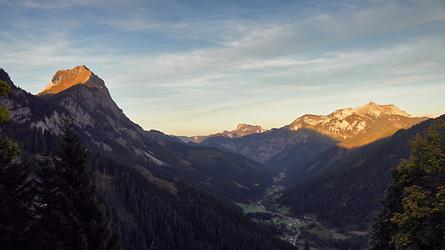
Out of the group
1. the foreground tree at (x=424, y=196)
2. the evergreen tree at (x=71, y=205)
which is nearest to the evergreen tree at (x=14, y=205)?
the evergreen tree at (x=71, y=205)

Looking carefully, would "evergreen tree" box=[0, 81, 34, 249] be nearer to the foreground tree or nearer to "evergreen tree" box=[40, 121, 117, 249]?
"evergreen tree" box=[40, 121, 117, 249]

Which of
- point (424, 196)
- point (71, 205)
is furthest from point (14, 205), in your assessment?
point (424, 196)

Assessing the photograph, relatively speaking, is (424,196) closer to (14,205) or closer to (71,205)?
(71,205)

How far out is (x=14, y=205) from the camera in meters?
41.5

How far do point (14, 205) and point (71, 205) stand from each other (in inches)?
200

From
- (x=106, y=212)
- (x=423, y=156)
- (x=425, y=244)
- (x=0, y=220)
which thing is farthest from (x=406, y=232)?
(x=0, y=220)

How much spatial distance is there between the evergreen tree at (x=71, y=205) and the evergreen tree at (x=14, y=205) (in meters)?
1.54

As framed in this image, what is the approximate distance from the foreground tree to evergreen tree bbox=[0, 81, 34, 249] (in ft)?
113

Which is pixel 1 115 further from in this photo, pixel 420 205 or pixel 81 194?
pixel 420 205

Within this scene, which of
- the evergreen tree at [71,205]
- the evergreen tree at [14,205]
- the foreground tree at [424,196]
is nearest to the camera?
the foreground tree at [424,196]

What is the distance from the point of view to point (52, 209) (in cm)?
4303

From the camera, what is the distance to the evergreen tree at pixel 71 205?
42.7m

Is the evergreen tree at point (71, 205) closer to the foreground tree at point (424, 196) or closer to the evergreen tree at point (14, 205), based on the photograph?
the evergreen tree at point (14, 205)

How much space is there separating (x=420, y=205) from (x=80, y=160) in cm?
3269
